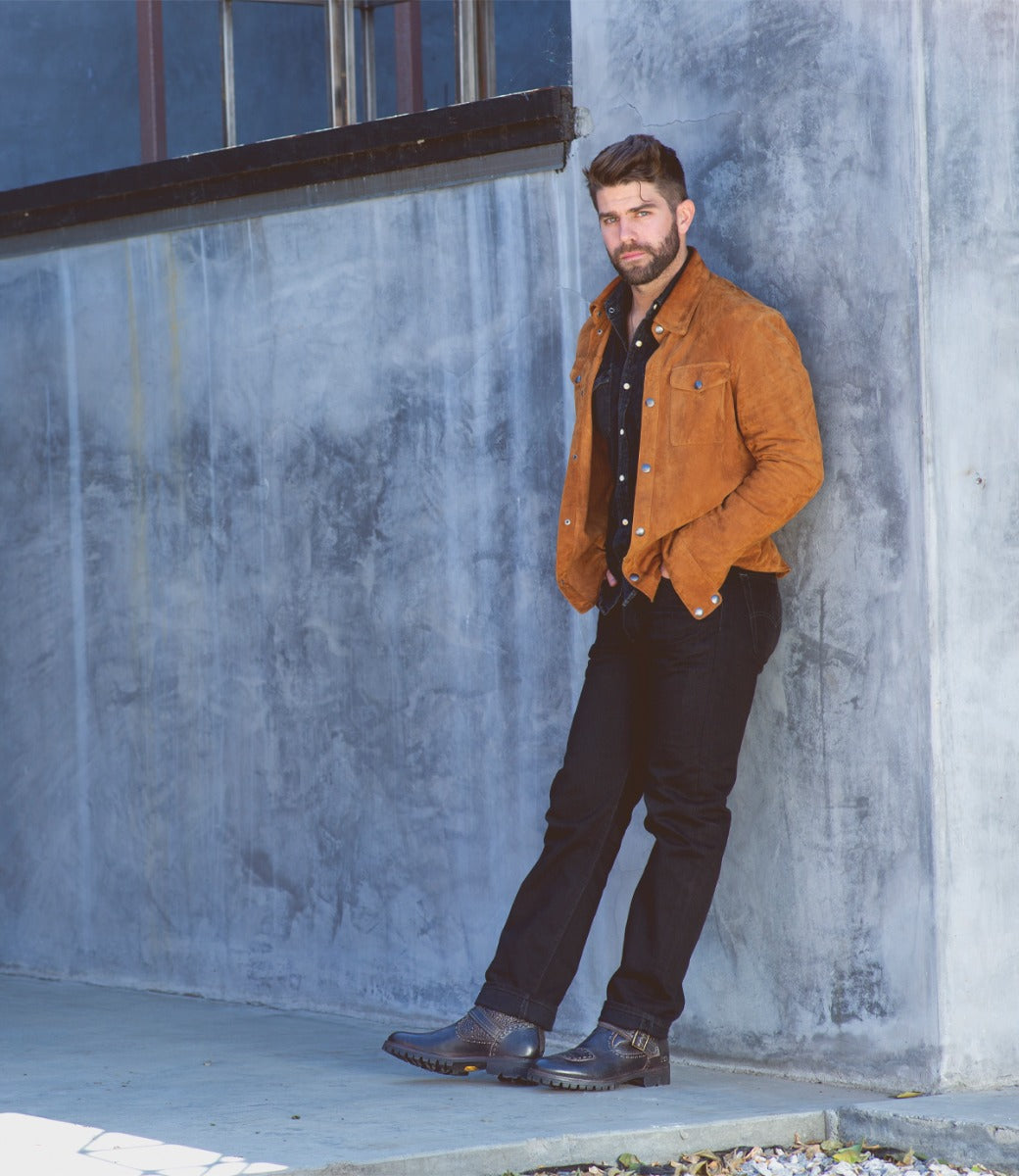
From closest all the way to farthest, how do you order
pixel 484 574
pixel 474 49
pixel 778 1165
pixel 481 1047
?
pixel 778 1165 → pixel 481 1047 → pixel 484 574 → pixel 474 49

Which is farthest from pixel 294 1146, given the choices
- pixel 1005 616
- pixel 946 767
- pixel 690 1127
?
pixel 1005 616

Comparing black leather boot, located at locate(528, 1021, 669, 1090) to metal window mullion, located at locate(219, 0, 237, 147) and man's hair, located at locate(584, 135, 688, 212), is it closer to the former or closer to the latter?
man's hair, located at locate(584, 135, 688, 212)

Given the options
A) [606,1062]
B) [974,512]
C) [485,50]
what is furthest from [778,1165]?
[485,50]

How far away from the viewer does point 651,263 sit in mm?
4332

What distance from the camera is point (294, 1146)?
3691 millimetres

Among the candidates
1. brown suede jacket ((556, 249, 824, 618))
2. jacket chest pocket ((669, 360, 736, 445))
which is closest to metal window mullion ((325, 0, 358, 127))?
brown suede jacket ((556, 249, 824, 618))

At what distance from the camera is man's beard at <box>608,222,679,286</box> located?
4332mm

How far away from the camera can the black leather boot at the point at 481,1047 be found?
426cm

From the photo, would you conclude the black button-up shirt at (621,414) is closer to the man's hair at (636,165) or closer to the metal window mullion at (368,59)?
the man's hair at (636,165)

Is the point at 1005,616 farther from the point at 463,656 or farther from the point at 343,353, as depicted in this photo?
the point at 343,353

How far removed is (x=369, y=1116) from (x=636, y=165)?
2.07 m

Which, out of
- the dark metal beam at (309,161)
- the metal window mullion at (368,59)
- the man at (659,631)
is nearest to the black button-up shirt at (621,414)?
the man at (659,631)

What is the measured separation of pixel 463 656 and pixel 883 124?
1.75m

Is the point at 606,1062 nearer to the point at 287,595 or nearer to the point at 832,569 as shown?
the point at 832,569
